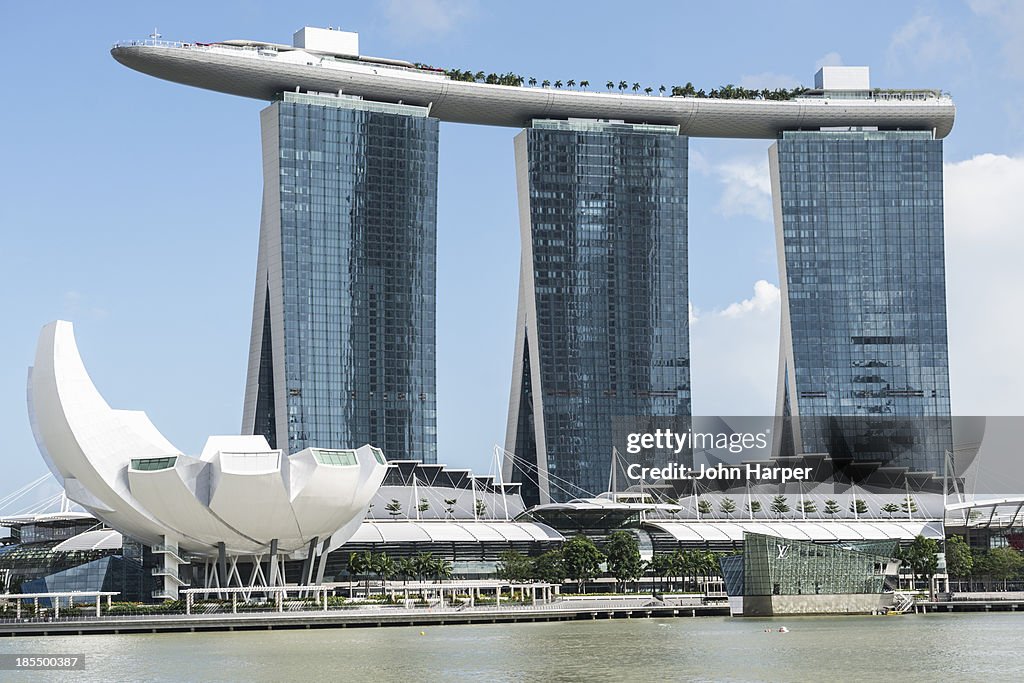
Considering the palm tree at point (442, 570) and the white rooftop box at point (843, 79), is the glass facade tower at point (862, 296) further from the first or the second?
the palm tree at point (442, 570)

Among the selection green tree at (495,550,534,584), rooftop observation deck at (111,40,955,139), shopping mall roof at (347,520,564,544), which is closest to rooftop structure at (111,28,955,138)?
rooftop observation deck at (111,40,955,139)

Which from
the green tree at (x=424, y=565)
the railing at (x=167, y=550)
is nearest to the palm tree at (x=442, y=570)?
the green tree at (x=424, y=565)

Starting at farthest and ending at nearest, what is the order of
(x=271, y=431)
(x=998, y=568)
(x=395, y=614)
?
(x=271, y=431), (x=998, y=568), (x=395, y=614)

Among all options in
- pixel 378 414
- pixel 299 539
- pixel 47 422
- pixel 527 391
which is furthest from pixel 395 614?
pixel 527 391

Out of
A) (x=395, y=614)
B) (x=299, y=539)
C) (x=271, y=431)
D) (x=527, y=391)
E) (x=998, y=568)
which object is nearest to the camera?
(x=395, y=614)

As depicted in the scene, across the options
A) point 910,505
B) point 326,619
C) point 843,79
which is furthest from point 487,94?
point 326,619

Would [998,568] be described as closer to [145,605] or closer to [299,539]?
[299,539]

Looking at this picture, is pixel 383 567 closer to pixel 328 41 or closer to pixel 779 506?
pixel 779 506
